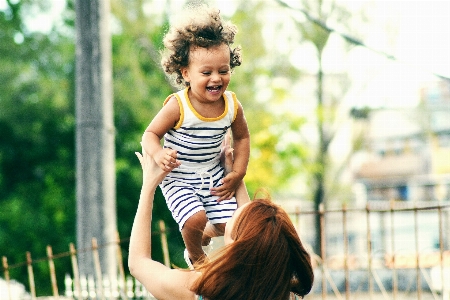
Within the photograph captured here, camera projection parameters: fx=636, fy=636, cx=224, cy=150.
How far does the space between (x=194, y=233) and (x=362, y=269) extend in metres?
5.63

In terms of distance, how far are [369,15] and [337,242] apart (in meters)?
10.1

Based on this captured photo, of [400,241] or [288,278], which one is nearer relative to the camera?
[288,278]

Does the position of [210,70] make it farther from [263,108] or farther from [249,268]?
[263,108]

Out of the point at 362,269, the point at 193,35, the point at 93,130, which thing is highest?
the point at 193,35

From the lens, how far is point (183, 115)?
2031 millimetres

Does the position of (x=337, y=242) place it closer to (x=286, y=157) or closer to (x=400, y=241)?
(x=400, y=241)

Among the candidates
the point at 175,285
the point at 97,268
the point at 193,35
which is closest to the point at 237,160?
the point at 193,35

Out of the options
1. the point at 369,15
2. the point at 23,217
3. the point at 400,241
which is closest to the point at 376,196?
the point at 400,241

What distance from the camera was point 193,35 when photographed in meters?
2.02

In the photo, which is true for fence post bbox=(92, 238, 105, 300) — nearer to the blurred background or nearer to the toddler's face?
the toddler's face

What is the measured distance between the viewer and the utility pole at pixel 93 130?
402cm

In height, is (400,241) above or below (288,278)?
below

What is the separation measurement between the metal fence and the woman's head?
6.96 ft

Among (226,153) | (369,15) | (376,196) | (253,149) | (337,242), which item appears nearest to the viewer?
(226,153)
